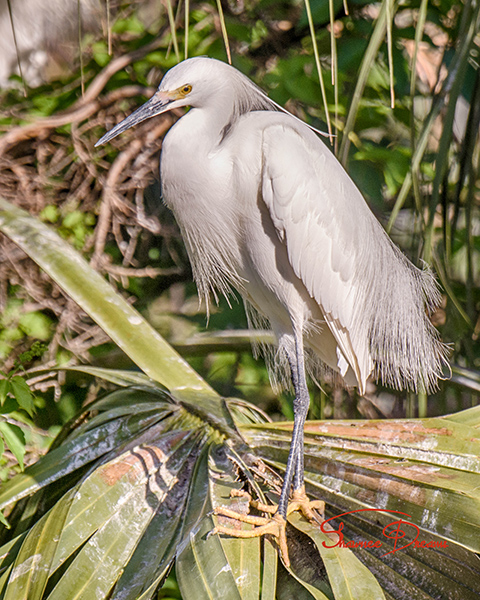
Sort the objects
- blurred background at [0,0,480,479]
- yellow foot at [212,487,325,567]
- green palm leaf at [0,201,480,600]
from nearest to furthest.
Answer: green palm leaf at [0,201,480,600] → yellow foot at [212,487,325,567] → blurred background at [0,0,480,479]

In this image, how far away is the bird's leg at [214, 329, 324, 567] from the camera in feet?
3.40

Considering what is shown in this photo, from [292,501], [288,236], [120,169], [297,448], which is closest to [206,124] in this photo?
[288,236]

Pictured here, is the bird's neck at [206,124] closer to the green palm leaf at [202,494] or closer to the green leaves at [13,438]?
the green palm leaf at [202,494]

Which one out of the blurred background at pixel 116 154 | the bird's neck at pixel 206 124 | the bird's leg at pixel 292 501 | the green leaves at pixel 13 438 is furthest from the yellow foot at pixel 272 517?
the blurred background at pixel 116 154

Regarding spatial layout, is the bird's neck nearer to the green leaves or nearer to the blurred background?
the green leaves

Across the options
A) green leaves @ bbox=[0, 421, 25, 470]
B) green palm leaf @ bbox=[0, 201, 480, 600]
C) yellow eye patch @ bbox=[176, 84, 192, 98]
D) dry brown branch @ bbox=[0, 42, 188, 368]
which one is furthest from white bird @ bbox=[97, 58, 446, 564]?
dry brown branch @ bbox=[0, 42, 188, 368]

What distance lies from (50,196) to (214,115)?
Answer: 4.21 feet

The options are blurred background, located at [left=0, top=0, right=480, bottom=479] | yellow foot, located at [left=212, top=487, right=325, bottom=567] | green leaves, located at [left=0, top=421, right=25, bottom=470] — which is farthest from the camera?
blurred background, located at [left=0, top=0, right=480, bottom=479]

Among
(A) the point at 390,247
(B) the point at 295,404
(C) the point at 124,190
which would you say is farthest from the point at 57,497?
(C) the point at 124,190

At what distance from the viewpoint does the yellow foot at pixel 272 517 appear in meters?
1.01

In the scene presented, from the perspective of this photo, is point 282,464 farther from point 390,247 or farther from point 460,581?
point 390,247

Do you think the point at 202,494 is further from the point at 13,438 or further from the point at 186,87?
the point at 186,87

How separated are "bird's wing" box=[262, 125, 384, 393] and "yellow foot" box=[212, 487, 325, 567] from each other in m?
0.41

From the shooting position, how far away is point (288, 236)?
133 cm
